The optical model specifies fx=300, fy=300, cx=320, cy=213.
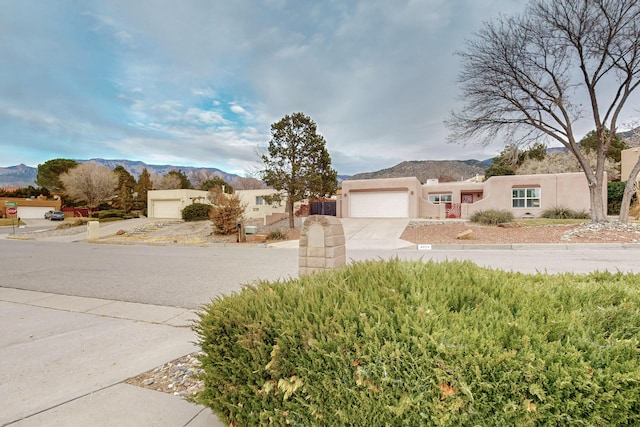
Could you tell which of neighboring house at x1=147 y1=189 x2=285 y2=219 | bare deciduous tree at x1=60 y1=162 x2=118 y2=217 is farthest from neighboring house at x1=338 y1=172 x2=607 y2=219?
bare deciduous tree at x1=60 y1=162 x2=118 y2=217

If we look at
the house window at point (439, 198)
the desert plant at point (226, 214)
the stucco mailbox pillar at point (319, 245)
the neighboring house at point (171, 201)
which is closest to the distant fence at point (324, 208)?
the house window at point (439, 198)

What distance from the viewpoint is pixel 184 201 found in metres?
29.9

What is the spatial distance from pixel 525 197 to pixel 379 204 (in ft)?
35.5

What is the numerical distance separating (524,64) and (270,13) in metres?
11.4

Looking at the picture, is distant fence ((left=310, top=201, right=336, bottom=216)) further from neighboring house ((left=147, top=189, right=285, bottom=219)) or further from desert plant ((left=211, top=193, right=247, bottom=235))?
desert plant ((left=211, top=193, right=247, bottom=235))

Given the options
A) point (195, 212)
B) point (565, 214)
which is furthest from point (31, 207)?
point (565, 214)

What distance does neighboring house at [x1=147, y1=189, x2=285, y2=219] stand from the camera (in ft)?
91.7

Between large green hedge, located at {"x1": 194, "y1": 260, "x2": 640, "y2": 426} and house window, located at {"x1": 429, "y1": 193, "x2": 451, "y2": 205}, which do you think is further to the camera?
house window, located at {"x1": 429, "y1": 193, "x2": 451, "y2": 205}

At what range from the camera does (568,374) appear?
129cm

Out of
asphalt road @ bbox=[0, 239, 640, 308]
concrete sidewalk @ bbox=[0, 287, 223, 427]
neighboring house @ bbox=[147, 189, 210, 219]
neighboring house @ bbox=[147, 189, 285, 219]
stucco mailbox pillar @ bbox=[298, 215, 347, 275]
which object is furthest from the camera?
neighboring house @ bbox=[147, 189, 210, 219]

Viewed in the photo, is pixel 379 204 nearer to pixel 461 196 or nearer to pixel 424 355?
pixel 461 196

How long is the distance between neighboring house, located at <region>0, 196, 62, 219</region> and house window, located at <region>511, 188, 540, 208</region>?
180 feet

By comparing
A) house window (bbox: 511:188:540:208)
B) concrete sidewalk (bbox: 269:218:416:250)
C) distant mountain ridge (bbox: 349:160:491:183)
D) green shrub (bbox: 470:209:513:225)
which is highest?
distant mountain ridge (bbox: 349:160:491:183)

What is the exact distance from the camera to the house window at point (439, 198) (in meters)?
27.0
